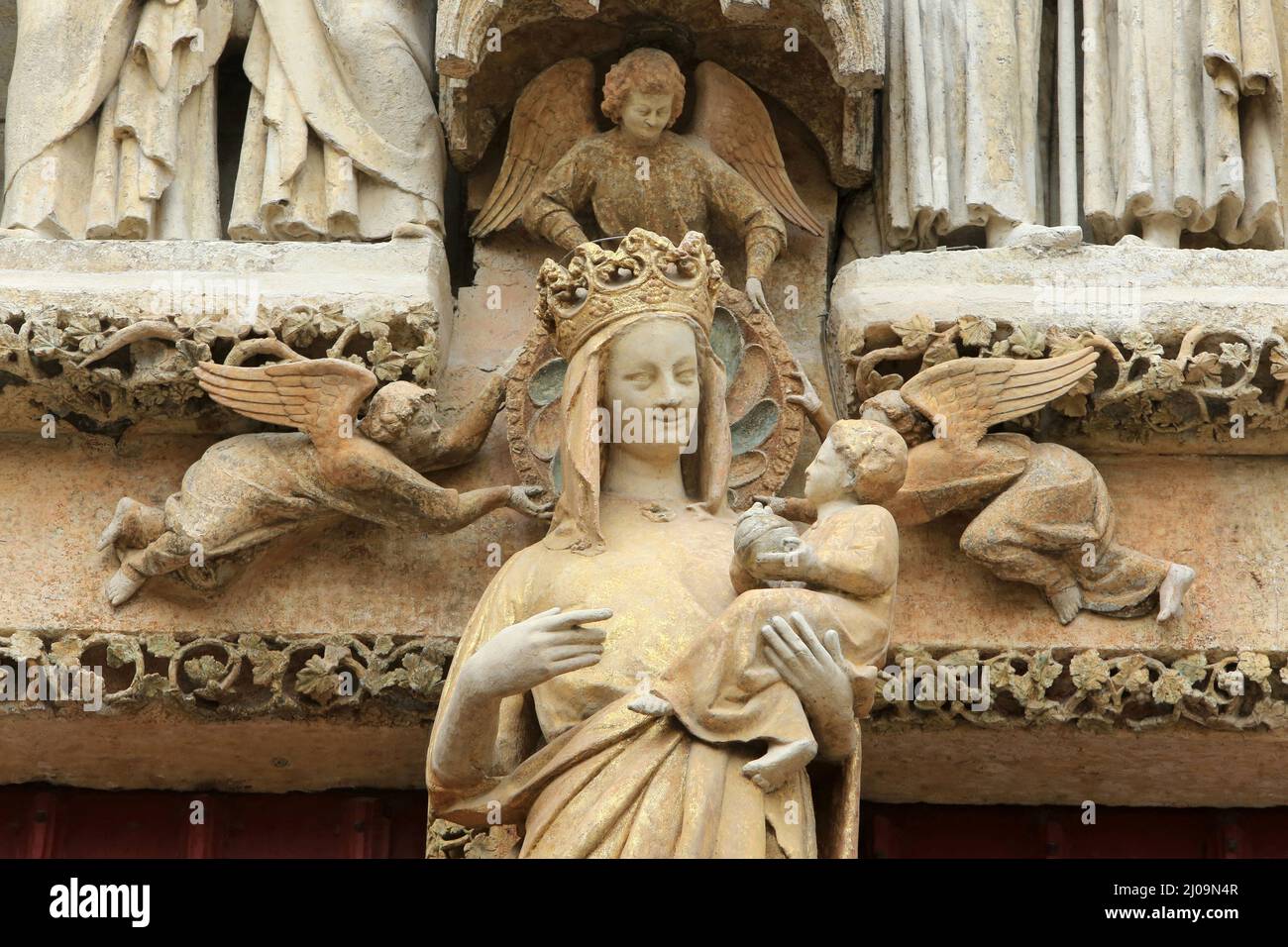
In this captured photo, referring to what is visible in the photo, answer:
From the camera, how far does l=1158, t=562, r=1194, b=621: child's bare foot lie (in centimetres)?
698

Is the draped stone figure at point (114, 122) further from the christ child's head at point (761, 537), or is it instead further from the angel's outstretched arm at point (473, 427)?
the christ child's head at point (761, 537)

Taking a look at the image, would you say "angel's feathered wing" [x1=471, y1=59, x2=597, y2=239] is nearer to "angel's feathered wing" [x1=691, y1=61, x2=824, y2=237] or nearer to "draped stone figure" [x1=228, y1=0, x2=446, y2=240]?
"draped stone figure" [x1=228, y1=0, x2=446, y2=240]

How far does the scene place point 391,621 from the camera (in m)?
7.08

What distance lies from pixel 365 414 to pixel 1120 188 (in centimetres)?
191

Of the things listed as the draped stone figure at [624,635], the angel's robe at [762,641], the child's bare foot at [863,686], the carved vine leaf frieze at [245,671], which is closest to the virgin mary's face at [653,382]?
the draped stone figure at [624,635]

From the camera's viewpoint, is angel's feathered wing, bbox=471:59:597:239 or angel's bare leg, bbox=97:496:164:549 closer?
angel's bare leg, bbox=97:496:164:549

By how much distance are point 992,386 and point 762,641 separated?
1.17 metres

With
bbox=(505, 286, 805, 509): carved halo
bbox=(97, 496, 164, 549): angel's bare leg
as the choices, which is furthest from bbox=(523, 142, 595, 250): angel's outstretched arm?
bbox=(97, 496, 164, 549): angel's bare leg

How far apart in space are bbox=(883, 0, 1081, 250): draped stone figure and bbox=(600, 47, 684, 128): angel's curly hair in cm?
55

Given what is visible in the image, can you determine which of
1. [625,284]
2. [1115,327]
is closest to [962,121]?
[1115,327]

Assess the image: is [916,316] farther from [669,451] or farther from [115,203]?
[115,203]

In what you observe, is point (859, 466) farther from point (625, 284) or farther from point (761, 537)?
point (625, 284)

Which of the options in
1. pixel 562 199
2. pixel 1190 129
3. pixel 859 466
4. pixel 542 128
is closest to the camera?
pixel 859 466

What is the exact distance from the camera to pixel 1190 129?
743 cm
